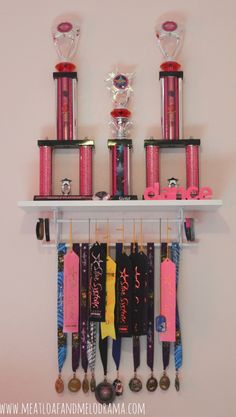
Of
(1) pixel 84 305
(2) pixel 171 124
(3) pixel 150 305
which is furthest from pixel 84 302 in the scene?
(2) pixel 171 124

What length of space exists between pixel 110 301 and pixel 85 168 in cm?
47

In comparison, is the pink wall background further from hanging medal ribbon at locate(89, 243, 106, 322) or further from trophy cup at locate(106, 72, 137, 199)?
hanging medal ribbon at locate(89, 243, 106, 322)

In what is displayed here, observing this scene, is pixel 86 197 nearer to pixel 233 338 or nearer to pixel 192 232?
pixel 192 232

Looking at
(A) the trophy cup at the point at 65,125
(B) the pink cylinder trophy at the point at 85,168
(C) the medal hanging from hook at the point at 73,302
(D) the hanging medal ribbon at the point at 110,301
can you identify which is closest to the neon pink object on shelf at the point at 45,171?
(A) the trophy cup at the point at 65,125

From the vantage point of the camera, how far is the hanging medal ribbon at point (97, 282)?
1.44 meters

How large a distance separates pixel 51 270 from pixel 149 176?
493 millimetres

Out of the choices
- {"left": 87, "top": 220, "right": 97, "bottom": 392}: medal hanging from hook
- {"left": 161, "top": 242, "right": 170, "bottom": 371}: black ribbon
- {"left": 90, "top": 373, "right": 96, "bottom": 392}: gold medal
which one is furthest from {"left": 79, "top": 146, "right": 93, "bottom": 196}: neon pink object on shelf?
{"left": 90, "top": 373, "right": 96, "bottom": 392}: gold medal

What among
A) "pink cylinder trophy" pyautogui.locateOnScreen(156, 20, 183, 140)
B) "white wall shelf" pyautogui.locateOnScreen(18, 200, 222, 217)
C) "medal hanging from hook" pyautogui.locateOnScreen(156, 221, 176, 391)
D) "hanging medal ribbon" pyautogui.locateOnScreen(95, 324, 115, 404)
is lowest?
"hanging medal ribbon" pyautogui.locateOnScreen(95, 324, 115, 404)

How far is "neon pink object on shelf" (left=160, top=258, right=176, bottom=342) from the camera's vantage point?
145cm

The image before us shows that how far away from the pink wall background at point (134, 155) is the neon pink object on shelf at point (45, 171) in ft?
0.32

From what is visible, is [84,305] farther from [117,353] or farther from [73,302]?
[117,353]

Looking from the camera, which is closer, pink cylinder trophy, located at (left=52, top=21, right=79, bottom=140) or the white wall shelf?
the white wall shelf

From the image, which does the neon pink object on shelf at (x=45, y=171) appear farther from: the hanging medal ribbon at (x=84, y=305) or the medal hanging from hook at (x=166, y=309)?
the medal hanging from hook at (x=166, y=309)

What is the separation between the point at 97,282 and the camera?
1462mm
